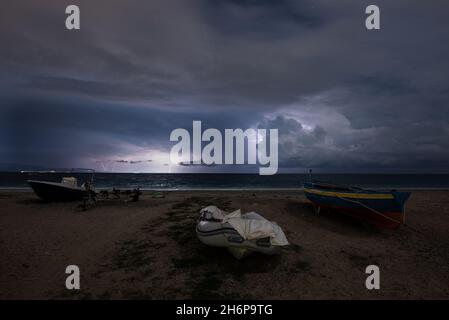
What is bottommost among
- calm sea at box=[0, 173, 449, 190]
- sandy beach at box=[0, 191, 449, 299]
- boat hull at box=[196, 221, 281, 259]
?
calm sea at box=[0, 173, 449, 190]

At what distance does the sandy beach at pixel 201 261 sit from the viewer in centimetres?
720

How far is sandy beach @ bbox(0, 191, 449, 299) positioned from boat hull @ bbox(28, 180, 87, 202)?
596 centimetres

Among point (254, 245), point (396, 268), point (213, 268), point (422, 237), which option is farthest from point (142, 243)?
point (422, 237)

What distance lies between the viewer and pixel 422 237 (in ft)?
42.0

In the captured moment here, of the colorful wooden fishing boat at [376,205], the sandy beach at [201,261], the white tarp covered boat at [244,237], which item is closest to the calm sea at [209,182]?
the sandy beach at [201,261]

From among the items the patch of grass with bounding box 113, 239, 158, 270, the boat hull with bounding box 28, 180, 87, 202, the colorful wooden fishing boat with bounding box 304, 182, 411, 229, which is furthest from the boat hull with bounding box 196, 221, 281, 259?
the boat hull with bounding box 28, 180, 87, 202

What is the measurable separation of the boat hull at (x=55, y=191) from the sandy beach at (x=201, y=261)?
5.96 metres

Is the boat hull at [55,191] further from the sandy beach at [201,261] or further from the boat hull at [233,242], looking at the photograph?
the boat hull at [233,242]

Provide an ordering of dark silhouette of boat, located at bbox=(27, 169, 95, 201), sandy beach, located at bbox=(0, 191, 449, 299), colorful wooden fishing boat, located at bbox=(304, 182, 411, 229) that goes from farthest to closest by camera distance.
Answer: dark silhouette of boat, located at bbox=(27, 169, 95, 201)
colorful wooden fishing boat, located at bbox=(304, 182, 411, 229)
sandy beach, located at bbox=(0, 191, 449, 299)

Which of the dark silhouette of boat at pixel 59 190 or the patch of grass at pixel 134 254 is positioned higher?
the dark silhouette of boat at pixel 59 190

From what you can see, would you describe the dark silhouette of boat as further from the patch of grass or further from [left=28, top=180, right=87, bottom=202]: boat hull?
the patch of grass

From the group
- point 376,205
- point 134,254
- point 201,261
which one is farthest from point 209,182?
point 201,261

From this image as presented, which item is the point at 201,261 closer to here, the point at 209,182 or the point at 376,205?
the point at 376,205

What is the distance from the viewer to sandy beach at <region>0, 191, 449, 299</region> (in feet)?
23.6
